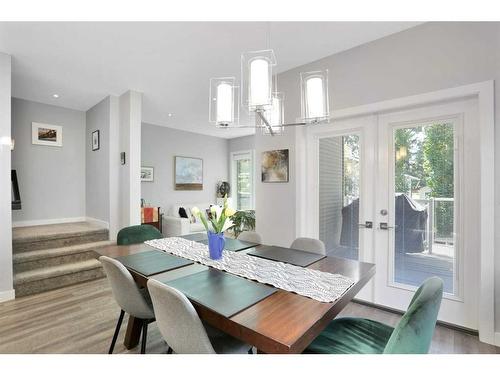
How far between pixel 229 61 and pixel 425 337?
2.99 metres

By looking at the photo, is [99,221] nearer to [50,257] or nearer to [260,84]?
[50,257]

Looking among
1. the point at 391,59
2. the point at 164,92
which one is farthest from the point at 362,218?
the point at 164,92

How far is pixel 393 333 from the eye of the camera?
2.99 feet

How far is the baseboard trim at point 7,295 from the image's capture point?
275 cm

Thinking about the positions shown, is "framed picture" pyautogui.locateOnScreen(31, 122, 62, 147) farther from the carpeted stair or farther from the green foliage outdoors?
the green foliage outdoors

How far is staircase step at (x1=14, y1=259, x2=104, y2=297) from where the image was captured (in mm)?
2953

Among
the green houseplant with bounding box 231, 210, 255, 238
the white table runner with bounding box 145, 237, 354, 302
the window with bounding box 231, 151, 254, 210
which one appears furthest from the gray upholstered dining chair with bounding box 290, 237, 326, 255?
the window with bounding box 231, 151, 254, 210

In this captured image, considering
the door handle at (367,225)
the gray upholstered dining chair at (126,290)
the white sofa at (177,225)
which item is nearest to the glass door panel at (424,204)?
the door handle at (367,225)

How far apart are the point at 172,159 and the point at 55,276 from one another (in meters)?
3.46

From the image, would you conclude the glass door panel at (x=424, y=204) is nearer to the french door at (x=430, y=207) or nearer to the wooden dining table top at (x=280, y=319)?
the french door at (x=430, y=207)

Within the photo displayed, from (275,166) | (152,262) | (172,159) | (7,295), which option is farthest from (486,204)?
(172,159)

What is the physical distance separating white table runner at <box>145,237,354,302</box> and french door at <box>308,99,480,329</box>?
1399mm

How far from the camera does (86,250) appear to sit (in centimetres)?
364

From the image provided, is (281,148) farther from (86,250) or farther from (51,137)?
(51,137)
